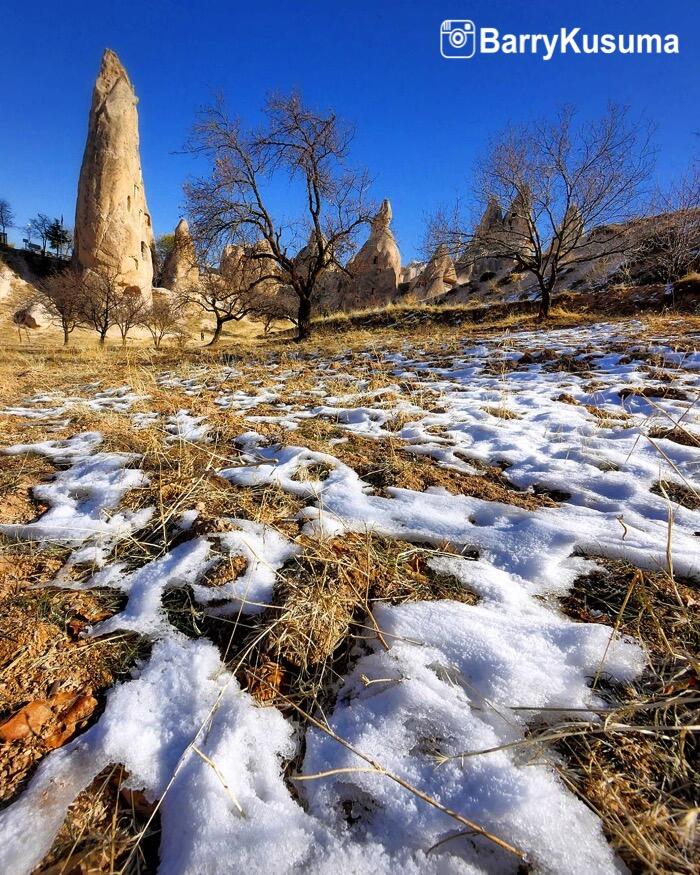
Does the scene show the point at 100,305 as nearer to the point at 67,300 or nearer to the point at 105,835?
the point at 67,300

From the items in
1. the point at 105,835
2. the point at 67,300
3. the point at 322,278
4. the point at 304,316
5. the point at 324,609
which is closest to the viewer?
the point at 105,835

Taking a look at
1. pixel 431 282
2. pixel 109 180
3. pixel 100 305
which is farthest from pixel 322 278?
pixel 109 180

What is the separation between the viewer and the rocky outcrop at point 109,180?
22922 millimetres

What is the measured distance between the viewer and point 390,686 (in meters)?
1.00

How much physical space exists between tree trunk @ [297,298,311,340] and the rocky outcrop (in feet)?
58.6

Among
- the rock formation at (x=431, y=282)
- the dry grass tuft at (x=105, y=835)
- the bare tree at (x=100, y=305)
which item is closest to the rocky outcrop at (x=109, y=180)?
the bare tree at (x=100, y=305)

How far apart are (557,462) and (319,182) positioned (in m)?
11.5

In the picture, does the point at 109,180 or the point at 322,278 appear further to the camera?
the point at 109,180

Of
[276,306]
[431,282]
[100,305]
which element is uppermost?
[431,282]

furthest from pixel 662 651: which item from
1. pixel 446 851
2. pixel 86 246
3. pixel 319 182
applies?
pixel 86 246

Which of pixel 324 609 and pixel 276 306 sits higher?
pixel 276 306

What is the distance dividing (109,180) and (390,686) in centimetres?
3050

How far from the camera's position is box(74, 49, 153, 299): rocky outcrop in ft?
75.2

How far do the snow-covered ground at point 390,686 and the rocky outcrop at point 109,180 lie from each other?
88.2 feet
